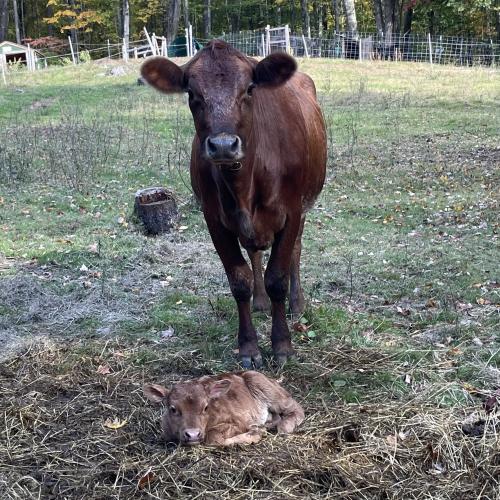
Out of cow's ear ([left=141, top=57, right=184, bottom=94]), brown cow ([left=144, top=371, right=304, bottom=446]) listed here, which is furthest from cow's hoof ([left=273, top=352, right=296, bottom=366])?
cow's ear ([left=141, top=57, right=184, bottom=94])

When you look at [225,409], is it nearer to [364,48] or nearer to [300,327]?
[300,327]

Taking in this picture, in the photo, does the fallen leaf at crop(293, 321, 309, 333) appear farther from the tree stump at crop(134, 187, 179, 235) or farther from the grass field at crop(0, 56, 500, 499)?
the tree stump at crop(134, 187, 179, 235)

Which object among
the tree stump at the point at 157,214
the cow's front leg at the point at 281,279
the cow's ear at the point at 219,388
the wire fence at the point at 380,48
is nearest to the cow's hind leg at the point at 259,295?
the cow's front leg at the point at 281,279

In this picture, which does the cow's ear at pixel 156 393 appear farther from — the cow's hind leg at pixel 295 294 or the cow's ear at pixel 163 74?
the cow's hind leg at pixel 295 294

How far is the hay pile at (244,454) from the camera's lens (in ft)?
12.4

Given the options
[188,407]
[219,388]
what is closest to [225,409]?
[219,388]

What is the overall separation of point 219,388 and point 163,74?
2.20 m

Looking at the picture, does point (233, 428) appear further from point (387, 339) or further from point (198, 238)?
point (198, 238)

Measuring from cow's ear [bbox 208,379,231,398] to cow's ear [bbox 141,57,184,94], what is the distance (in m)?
2.05

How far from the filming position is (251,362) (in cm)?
545

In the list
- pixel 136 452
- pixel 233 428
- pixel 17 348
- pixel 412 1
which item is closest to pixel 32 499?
pixel 136 452

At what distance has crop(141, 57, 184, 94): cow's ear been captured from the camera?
4758 millimetres

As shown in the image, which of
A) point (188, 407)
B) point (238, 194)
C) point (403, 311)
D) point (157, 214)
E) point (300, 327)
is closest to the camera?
point (188, 407)

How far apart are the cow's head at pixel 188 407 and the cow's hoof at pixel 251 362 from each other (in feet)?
3.90
